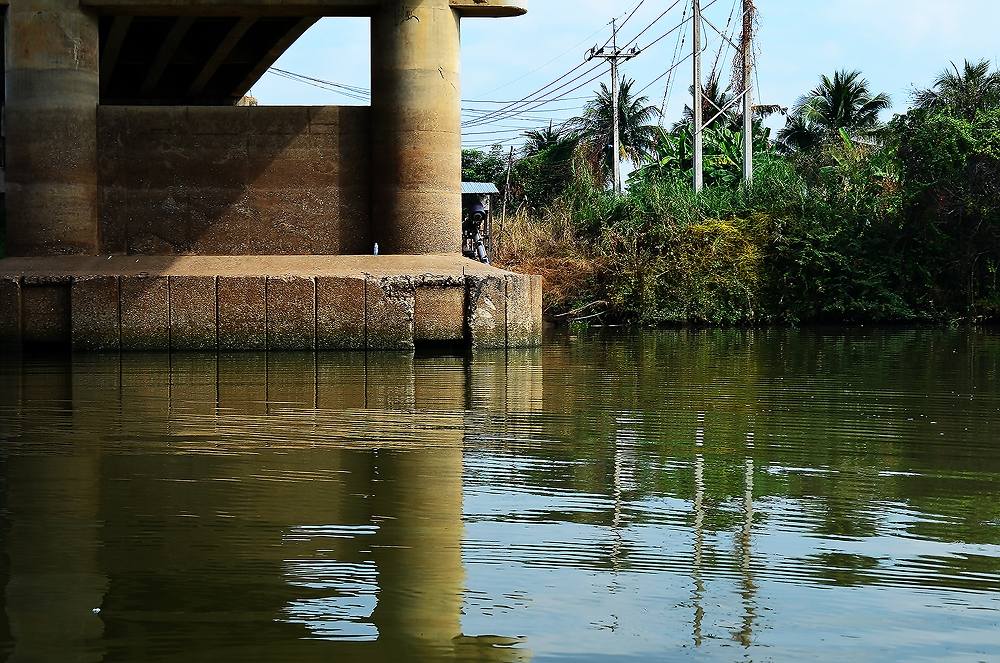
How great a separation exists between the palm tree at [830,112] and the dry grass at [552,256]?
149ft

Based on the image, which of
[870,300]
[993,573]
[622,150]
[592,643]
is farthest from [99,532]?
[622,150]

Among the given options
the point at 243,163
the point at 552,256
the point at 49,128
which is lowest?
the point at 552,256

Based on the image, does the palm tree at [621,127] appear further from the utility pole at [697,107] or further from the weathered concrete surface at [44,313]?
the weathered concrete surface at [44,313]

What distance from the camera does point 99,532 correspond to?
5.33m

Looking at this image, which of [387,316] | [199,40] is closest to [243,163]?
[387,316]

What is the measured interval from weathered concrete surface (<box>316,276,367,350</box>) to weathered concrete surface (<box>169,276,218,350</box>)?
4.05 feet

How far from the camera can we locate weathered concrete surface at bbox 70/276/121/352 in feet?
54.2

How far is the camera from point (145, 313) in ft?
54.3

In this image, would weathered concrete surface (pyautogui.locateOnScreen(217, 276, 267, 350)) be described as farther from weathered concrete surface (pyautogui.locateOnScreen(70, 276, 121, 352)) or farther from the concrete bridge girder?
the concrete bridge girder

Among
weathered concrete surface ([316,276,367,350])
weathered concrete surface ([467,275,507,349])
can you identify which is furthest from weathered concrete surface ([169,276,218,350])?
weathered concrete surface ([467,275,507,349])

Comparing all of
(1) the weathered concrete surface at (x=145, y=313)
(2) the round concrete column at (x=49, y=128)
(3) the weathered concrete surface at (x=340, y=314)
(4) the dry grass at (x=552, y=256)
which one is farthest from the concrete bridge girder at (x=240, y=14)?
(4) the dry grass at (x=552, y=256)

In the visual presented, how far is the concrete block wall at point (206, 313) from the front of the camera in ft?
54.2

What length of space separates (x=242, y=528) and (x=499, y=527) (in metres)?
0.99

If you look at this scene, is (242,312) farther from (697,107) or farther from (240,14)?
(697,107)
